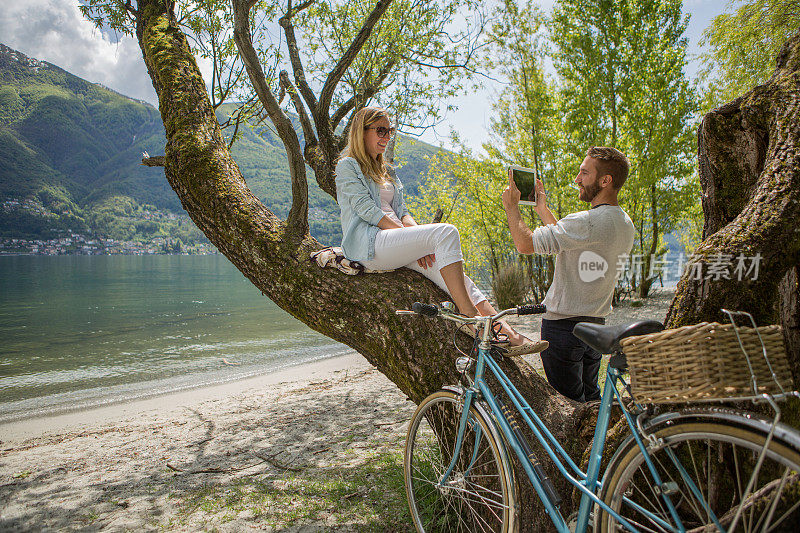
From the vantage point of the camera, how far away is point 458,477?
2639 millimetres

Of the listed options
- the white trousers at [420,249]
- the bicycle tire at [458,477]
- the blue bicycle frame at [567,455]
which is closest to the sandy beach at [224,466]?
the bicycle tire at [458,477]

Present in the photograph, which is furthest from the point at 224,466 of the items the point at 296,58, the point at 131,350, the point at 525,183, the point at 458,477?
the point at 131,350

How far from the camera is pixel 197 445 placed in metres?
→ 5.64

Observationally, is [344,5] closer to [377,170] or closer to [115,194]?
[377,170]

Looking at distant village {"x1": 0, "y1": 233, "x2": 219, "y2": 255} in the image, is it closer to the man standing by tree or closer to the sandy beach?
the sandy beach

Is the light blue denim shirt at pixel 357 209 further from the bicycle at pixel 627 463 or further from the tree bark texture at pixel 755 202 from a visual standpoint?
the tree bark texture at pixel 755 202

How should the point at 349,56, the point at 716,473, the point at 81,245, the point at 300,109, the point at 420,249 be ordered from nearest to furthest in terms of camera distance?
the point at 716,473, the point at 420,249, the point at 349,56, the point at 300,109, the point at 81,245

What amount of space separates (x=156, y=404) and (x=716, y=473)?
9.95 m

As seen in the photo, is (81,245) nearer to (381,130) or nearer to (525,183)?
(381,130)

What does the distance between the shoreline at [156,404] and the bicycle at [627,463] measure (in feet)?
24.2

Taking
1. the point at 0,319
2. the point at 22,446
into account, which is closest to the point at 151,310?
the point at 0,319

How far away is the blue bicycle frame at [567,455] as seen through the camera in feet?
5.40

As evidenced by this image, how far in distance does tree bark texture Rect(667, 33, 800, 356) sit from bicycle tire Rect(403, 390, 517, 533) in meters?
1.02

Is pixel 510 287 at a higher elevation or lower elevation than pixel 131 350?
higher
